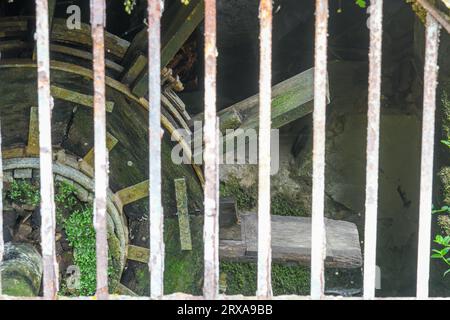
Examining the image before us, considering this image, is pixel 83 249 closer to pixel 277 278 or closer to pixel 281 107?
pixel 281 107

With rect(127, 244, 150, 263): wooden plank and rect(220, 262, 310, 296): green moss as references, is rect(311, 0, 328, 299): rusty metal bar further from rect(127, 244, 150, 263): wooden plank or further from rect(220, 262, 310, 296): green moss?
rect(220, 262, 310, 296): green moss

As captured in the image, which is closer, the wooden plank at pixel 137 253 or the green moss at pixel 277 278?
the wooden plank at pixel 137 253

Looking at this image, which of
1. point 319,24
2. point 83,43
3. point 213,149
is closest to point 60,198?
point 83,43

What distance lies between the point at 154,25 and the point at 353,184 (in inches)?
174

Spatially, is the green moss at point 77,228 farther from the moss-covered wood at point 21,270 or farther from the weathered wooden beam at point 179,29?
the weathered wooden beam at point 179,29

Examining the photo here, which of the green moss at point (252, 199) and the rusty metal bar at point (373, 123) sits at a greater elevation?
the rusty metal bar at point (373, 123)

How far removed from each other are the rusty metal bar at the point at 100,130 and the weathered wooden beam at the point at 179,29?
2.06 m

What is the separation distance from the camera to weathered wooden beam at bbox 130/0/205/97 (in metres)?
4.82

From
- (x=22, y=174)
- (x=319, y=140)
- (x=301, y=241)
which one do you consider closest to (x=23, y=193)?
(x=22, y=174)

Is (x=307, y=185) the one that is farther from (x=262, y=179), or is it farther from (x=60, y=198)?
(x=262, y=179)

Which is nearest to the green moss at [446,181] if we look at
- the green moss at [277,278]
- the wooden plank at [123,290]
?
the wooden plank at [123,290]

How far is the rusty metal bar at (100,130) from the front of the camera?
278 cm

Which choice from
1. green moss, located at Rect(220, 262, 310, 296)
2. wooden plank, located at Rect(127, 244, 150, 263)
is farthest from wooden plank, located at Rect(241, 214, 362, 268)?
green moss, located at Rect(220, 262, 310, 296)

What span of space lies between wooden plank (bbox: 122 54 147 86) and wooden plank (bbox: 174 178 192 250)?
2.78 feet
